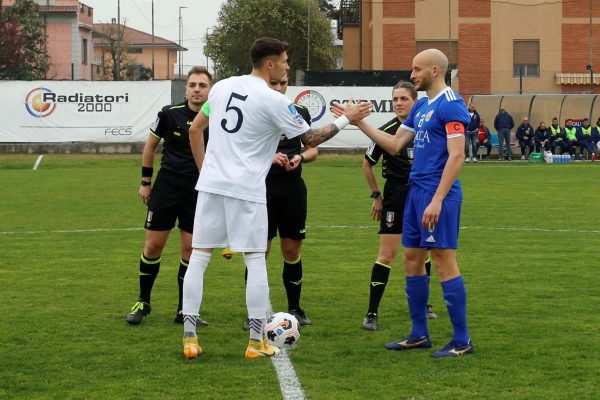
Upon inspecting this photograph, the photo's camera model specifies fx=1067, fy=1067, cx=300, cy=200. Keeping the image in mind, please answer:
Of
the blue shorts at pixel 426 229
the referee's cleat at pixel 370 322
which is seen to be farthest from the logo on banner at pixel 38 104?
the blue shorts at pixel 426 229

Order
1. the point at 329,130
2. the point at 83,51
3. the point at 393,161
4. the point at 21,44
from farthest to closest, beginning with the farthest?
the point at 83,51, the point at 21,44, the point at 393,161, the point at 329,130

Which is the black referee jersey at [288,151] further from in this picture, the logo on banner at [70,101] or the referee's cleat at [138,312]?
the logo on banner at [70,101]

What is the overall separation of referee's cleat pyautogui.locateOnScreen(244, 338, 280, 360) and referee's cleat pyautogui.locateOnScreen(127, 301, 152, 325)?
156 centimetres

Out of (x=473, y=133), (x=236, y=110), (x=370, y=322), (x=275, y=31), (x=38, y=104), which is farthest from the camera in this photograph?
(x=275, y=31)

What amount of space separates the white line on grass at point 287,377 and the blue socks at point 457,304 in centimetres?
116

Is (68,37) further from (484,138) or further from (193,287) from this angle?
(193,287)

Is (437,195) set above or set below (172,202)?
above

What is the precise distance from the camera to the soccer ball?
24.4ft

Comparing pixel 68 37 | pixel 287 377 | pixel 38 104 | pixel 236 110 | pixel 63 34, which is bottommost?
pixel 287 377

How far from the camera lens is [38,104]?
122 ft

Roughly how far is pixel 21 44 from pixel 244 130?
57.1 meters

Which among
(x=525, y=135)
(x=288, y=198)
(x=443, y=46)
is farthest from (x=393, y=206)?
(x=443, y=46)

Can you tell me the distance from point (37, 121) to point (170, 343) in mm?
30788

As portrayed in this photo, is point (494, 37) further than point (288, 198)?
Yes
